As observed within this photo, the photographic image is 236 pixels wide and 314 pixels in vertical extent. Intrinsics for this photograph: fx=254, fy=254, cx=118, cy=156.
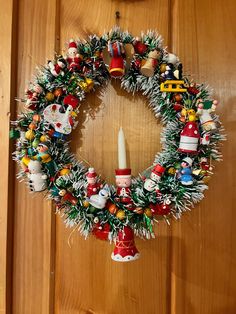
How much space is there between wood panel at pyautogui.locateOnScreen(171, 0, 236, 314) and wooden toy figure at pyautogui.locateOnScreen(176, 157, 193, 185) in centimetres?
15

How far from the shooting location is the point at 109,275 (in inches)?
27.7

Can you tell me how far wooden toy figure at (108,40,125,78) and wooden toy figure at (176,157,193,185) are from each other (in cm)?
26

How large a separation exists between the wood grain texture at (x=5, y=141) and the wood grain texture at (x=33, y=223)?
2cm

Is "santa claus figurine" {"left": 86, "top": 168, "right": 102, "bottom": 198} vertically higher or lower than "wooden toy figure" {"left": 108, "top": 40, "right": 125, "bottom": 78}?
lower


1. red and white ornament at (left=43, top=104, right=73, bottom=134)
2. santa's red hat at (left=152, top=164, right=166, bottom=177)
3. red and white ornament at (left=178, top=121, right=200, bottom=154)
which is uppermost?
red and white ornament at (left=43, top=104, right=73, bottom=134)

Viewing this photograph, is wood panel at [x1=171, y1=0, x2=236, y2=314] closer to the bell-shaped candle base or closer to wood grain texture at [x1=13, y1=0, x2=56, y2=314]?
the bell-shaped candle base

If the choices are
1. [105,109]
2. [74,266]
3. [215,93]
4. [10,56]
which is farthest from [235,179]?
[10,56]

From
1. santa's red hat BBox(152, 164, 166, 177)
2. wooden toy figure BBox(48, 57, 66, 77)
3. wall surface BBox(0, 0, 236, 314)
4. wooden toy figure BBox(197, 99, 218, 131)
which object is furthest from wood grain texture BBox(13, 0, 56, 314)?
wooden toy figure BBox(197, 99, 218, 131)

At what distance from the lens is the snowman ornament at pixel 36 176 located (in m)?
0.59

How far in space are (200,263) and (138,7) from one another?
2.38 ft

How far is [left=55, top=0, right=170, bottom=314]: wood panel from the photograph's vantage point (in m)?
0.70

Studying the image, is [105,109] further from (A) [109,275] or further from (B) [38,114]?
(A) [109,275]

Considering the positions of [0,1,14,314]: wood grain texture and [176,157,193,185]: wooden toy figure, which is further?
[0,1,14,314]: wood grain texture

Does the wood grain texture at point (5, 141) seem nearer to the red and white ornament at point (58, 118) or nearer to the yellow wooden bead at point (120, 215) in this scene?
the red and white ornament at point (58, 118)
